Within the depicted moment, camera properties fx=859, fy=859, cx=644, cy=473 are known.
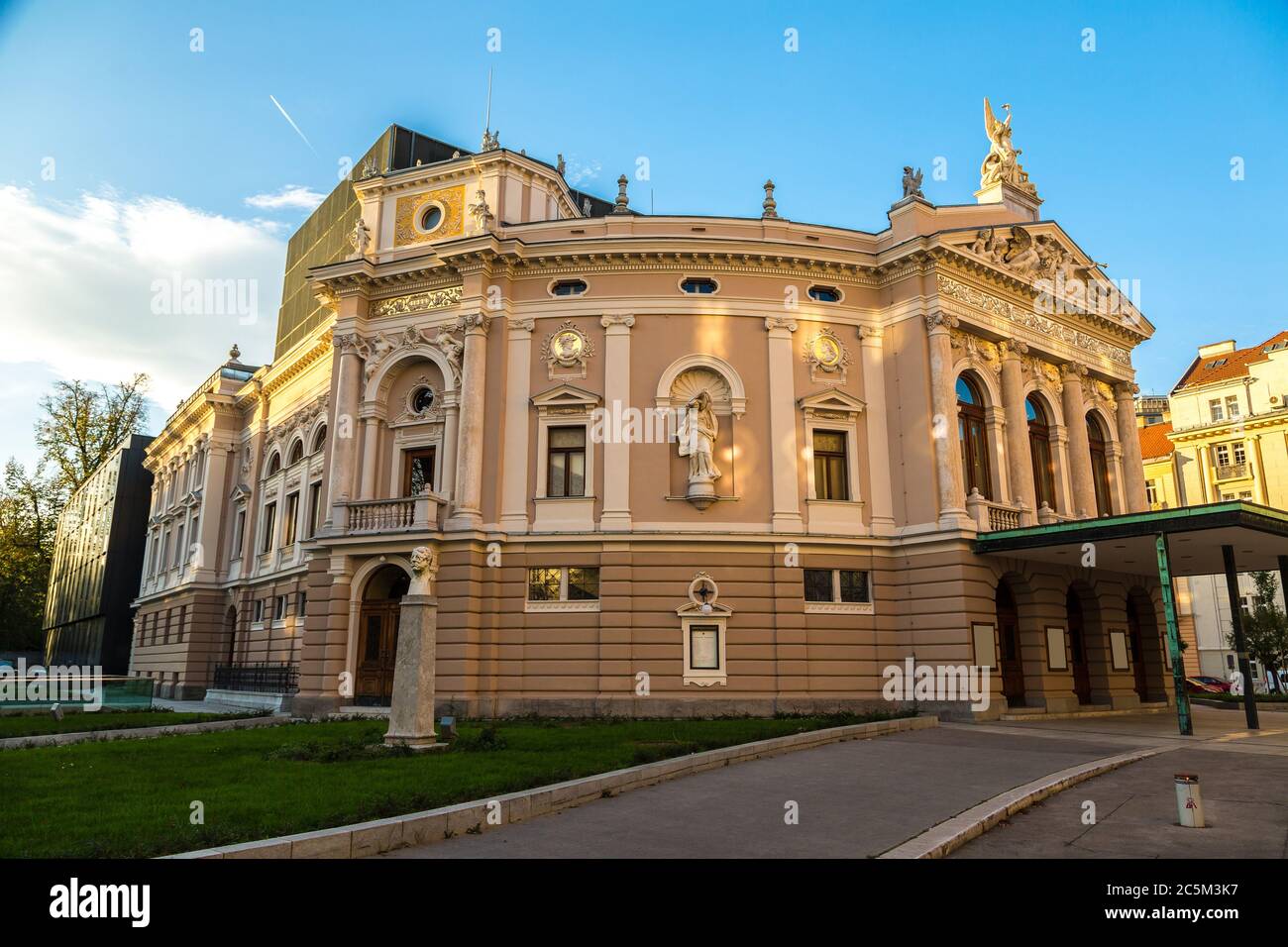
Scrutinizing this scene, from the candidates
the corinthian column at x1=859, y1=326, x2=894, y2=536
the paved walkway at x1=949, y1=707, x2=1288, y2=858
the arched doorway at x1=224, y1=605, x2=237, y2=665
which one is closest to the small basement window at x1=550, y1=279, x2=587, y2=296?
the corinthian column at x1=859, y1=326, x2=894, y2=536

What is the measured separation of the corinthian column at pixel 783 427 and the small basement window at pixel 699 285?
6.82 feet

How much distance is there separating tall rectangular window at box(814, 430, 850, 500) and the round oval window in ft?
48.3

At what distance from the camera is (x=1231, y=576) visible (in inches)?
889

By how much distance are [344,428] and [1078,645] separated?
25887mm

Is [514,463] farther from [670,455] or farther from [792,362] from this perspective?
[792,362]

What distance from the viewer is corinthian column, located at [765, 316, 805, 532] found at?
25703mm

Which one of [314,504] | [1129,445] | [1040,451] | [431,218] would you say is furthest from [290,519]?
[1129,445]

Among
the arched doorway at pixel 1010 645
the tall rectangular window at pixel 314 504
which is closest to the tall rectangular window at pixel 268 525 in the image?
the tall rectangular window at pixel 314 504

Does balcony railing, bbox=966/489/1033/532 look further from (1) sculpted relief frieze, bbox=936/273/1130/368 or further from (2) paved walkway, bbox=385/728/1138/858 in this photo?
(2) paved walkway, bbox=385/728/1138/858

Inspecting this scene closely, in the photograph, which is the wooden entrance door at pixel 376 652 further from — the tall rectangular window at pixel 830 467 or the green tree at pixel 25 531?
the green tree at pixel 25 531

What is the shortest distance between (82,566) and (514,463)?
169ft

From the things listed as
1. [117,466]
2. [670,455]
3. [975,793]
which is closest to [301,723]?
[670,455]

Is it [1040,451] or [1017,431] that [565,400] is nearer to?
[1017,431]

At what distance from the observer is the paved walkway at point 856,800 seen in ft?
28.7
